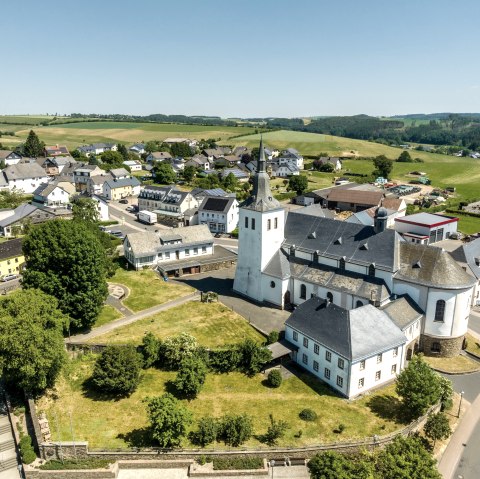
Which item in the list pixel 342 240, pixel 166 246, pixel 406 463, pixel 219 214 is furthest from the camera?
A: pixel 219 214

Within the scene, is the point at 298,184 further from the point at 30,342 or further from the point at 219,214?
the point at 30,342

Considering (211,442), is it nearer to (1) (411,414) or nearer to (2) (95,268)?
(1) (411,414)

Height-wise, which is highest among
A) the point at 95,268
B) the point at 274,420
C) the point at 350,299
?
the point at 95,268

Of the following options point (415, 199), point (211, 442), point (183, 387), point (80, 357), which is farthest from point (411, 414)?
point (415, 199)

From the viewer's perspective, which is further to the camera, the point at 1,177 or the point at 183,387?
the point at 1,177

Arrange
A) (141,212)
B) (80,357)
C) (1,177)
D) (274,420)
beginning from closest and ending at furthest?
(274,420) < (80,357) < (141,212) < (1,177)

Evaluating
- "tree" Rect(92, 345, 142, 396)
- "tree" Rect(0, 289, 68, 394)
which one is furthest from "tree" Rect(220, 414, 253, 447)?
"tree" Rect(0, 289, 68, 394)

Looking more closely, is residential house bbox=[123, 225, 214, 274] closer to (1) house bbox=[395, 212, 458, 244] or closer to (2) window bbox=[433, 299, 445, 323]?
(2) window bbox=[433, 299, 445, 323]

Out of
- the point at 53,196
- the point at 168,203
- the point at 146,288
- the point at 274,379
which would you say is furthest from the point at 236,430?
the point at 53,196
